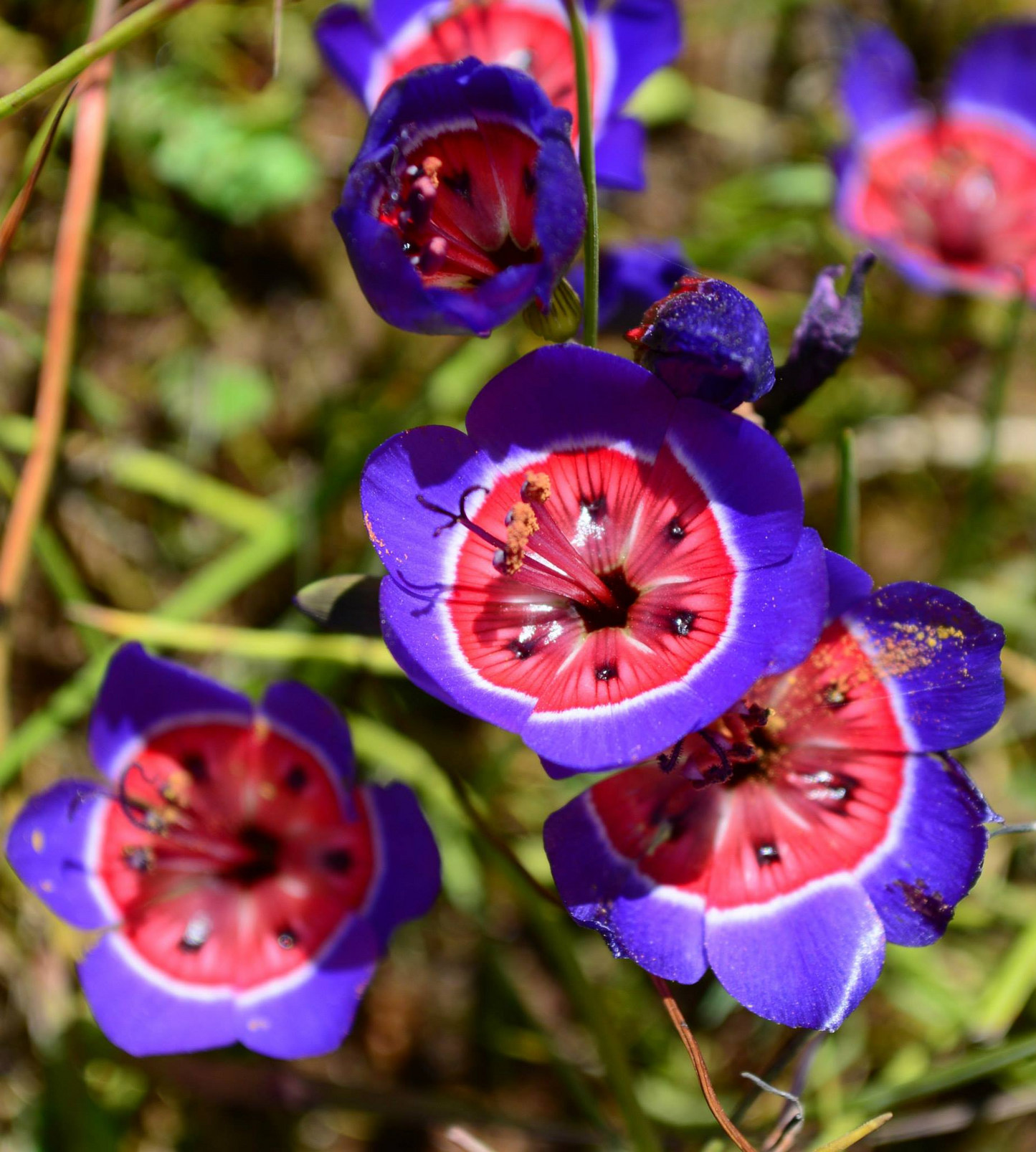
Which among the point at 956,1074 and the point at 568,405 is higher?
the point at 568,405

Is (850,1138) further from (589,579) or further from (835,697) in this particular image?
(589,579)

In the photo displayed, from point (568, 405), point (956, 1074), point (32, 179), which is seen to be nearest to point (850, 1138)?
point (956, 1074)

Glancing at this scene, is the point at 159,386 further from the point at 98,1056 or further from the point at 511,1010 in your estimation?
the point at 511,1010

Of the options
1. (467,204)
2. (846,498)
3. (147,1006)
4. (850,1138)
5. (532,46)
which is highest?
(532,46)

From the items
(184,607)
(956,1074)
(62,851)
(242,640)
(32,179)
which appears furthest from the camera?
(184,607)

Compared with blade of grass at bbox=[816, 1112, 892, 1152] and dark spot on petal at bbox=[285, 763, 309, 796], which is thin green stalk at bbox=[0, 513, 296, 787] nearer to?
dark spot on petal at bbox=[285, 763, 309, 796]

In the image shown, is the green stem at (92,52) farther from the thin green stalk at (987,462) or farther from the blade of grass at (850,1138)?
the blade of grass at (850,1138)
